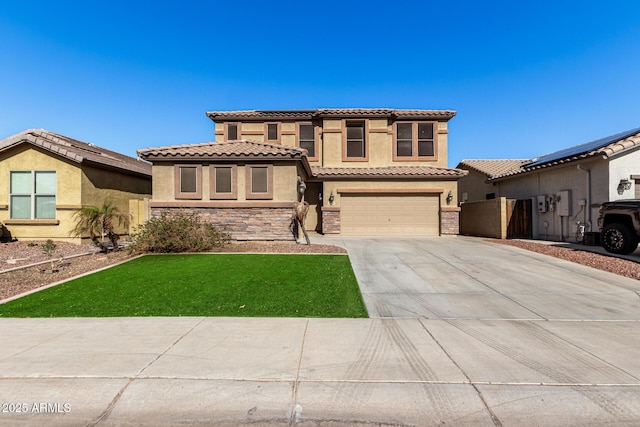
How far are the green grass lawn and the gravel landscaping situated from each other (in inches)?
38.6

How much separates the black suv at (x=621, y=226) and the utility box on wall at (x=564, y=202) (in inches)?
124

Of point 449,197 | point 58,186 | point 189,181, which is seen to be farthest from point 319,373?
point 449,197

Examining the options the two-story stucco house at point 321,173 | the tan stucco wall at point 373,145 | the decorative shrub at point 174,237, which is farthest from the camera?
the tan stucco wall at point 373,145

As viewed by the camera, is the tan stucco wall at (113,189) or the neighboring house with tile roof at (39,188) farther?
the tan stucco wall at (113,189)

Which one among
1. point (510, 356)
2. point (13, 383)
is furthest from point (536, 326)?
point (13, 383)

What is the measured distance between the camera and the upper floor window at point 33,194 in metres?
13.2

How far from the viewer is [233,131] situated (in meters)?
20.7

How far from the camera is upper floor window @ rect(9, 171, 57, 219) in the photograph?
13.2 meters

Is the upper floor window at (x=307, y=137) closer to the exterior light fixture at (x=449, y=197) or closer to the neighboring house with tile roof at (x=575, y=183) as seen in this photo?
the exterior light fixture at (x=449, y=197)

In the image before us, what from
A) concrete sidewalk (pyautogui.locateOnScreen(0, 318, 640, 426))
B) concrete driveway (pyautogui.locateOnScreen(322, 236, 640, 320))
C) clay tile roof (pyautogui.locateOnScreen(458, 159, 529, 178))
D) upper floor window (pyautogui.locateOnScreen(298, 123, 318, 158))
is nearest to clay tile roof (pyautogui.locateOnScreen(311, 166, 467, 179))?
upper floor window (pyautogui.locateOnScreen(298, 123, 318, 158))

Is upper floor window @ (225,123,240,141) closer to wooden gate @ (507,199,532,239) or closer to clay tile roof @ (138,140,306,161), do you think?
clay tile roof @ (138,140,306,161)

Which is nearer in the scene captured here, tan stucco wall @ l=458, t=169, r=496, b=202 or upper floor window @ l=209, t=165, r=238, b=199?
upper floor window @ l=209, t=165, r=238, b=199

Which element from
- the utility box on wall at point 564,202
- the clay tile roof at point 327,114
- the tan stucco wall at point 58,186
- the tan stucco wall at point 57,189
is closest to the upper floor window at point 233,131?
the clay tile roof at point 327,114

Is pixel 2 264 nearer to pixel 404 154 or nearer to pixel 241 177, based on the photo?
pixel 241 177
